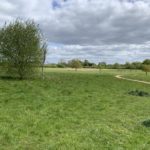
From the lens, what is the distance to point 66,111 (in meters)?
13.7

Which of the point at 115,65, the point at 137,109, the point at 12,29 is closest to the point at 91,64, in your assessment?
the point at 115,65

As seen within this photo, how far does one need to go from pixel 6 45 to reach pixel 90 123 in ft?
86.8

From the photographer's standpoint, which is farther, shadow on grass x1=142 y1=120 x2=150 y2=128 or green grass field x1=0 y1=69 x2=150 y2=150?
shadow on grass x1=142 y1=120 x2=150 y2=128

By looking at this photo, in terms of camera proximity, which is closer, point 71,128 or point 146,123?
point 71,128

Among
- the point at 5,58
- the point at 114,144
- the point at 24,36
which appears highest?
the point at 24,36

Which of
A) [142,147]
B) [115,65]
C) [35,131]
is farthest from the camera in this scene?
[115,65]

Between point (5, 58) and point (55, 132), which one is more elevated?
point (5, 58)

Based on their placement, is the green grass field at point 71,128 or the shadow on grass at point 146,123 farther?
the shadow on grass at point 146,123

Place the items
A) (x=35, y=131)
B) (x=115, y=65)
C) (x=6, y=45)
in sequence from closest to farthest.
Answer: (x=35, y=131) < (x=6, y=45) < (x=115, y=65)

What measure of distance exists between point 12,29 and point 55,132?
1118 inches

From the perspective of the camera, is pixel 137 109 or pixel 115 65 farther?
pixel 115 65

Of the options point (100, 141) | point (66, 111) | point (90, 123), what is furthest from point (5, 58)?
point (100, 141)

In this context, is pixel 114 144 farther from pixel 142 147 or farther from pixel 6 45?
pixel 6 45

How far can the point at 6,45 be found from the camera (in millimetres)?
35656
